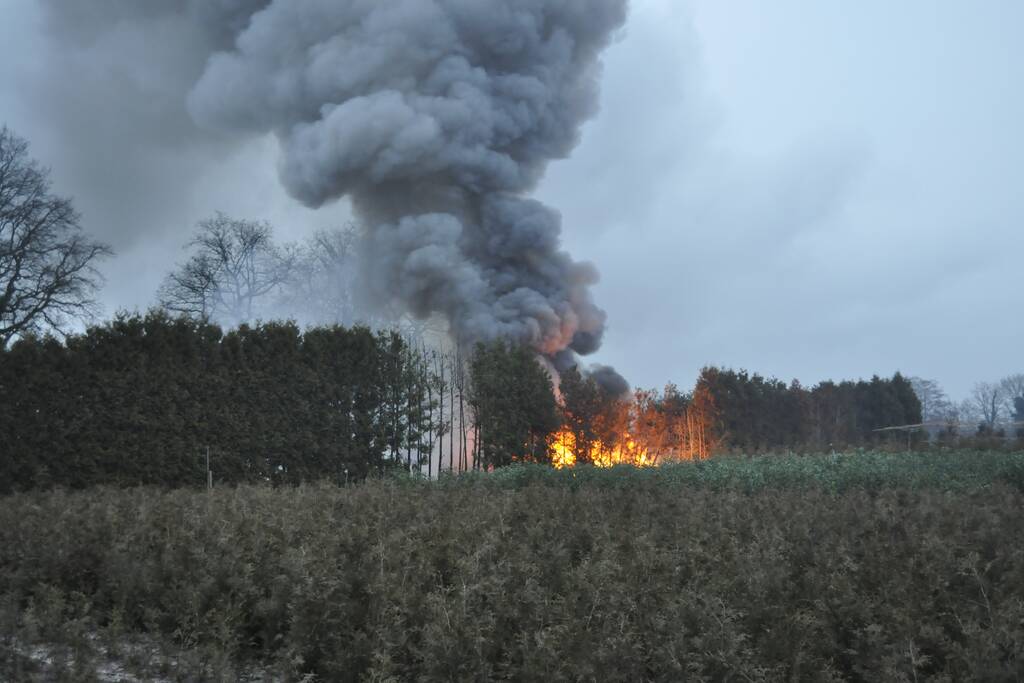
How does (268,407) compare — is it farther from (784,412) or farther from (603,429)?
(784,412)

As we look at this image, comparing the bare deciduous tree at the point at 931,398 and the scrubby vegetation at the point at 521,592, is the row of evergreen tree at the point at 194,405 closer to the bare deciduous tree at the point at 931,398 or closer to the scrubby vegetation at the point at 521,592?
the scrubby vegetation at the point at 521,592

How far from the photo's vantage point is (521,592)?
14.5ft

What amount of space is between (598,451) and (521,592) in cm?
1691

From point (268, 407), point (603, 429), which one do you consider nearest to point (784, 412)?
point (603, 429)

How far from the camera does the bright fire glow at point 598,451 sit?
2061 centimetres

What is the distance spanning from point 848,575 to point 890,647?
4.36 ft

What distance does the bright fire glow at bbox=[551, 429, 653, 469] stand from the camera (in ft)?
67.6

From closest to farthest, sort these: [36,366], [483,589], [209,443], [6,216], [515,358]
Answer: [483,589] < [36,366] < [209,443] < [515,358] < [6,216]

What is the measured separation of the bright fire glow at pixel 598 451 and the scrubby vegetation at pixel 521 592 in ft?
43.1

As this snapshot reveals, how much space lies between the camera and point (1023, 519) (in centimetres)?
602

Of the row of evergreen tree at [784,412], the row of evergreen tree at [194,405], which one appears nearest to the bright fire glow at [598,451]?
the row of evergreen tree at [194,405]

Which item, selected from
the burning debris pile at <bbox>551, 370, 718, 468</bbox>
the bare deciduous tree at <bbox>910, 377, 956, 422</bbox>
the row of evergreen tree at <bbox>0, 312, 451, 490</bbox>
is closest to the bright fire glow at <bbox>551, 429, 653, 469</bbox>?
the burning debris pile at <bbox>551, 370, 718, 468</bbox>

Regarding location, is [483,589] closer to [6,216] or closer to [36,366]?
[36,366]

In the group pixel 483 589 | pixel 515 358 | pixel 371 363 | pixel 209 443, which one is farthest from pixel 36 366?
pixel 483 589
